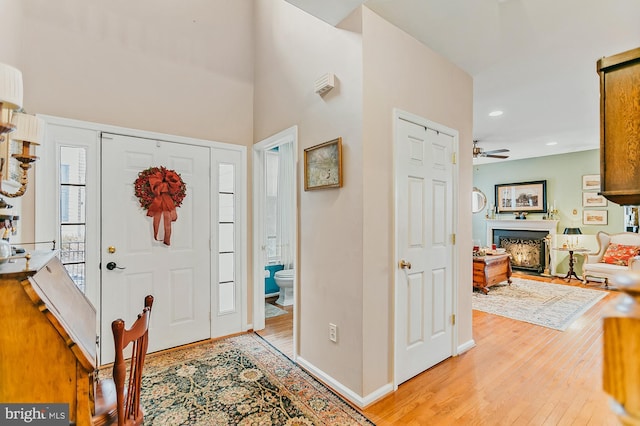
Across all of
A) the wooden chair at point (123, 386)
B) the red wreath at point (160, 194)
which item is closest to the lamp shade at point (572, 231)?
the red wreath at point (160, 194)

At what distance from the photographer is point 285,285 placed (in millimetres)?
4379

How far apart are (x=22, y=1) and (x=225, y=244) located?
2512 mm

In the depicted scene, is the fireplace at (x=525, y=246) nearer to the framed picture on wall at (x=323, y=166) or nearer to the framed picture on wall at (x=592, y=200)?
the framed picture on wall at (x=592, y=200)

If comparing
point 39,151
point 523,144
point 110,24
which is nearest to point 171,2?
point 110,24

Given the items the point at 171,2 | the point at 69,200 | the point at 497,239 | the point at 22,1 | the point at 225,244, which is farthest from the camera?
the point at 497,239

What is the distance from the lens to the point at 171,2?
295 cm

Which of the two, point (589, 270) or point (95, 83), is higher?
point (95, 83)

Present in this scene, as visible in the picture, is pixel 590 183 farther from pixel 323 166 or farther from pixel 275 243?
pixel 323 166

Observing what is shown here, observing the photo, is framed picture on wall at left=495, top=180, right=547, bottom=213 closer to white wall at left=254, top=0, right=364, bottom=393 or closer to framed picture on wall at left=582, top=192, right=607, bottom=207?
framed picture on wall at left=582, top=192, right=607, bottom=207

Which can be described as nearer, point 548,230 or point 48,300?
point 48,300

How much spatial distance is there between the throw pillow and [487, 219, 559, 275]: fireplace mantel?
0.99 m

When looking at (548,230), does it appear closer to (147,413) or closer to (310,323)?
(310,323)

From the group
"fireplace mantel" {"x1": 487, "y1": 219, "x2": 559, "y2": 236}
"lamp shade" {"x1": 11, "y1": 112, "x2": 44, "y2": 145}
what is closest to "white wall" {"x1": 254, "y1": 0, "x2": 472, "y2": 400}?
"lamp shade" {"x1": 11, "y1": 112, "x2": 44, "y2": 145}

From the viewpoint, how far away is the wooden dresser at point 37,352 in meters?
0.93
